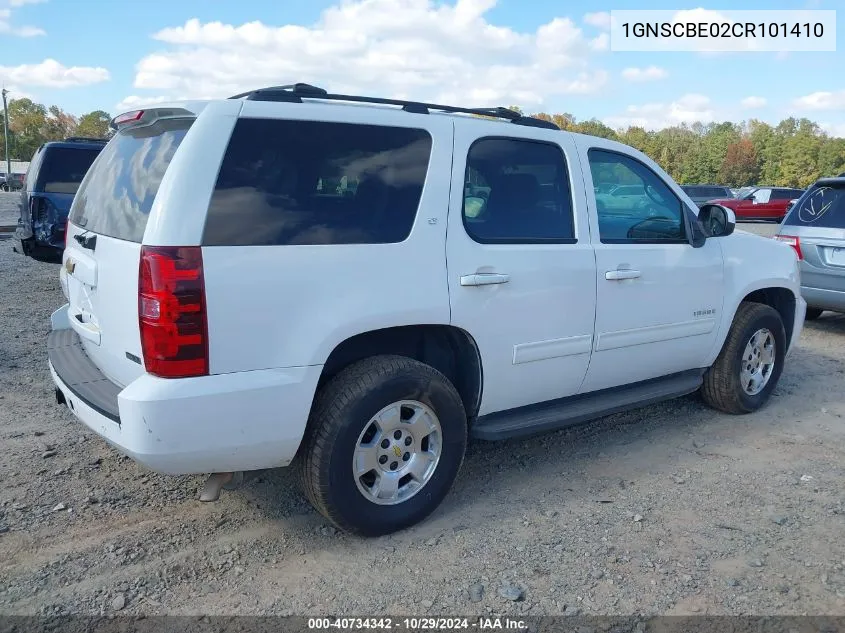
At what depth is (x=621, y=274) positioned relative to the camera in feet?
13.3

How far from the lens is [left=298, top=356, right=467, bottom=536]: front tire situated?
3.10 m

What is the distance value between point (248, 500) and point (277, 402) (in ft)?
3.42

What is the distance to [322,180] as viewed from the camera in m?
3.10

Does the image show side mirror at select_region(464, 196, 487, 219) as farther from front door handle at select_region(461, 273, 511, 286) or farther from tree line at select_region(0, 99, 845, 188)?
tree line at select_region(0, 99, 845, 188)

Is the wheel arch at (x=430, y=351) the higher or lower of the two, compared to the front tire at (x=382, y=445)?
higher

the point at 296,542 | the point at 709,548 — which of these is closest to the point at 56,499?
the point at 296,542

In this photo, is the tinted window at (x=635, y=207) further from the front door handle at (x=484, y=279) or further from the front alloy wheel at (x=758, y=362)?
the front alloy wheel at (x=758, y=362)

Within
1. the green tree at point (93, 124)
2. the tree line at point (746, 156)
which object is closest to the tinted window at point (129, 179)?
the tree line at point (746, 156)

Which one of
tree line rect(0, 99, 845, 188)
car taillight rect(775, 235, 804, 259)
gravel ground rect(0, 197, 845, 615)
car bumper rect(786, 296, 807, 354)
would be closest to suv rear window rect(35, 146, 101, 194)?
gravel ground rect(0, 197, 845, 615)

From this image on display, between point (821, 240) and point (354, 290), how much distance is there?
21.2 feet

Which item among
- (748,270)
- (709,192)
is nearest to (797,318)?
(748,270)

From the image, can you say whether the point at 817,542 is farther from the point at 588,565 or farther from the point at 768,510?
the point at 588,565

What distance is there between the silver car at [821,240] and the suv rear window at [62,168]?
893 cm

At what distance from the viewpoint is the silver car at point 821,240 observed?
748 cm
